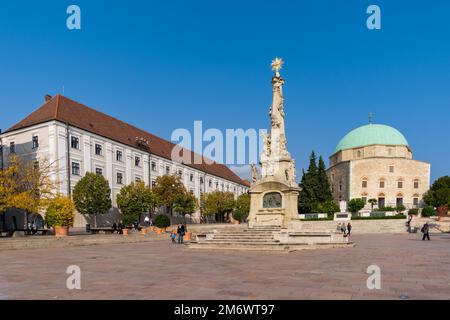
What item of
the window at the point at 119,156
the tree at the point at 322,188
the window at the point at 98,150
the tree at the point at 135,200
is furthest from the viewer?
the tree at the point at 322,188

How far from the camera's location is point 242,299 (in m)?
7.12

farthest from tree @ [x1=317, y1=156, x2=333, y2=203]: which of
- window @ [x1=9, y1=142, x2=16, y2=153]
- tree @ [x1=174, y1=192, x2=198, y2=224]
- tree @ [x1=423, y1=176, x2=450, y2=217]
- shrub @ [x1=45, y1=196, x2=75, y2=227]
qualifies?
window @ [x1=9, y1=142, x2=16, y2=153]

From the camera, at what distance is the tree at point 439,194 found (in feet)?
217

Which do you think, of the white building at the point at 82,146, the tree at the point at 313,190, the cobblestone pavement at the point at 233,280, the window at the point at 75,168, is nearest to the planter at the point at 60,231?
the white building at the point at 82,146

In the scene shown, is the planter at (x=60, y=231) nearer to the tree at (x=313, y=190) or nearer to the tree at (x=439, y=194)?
the tree at (x=313, y=190)

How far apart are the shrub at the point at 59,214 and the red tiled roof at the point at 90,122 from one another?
15969 millimetres

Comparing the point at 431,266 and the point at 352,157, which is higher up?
the point at 352,157

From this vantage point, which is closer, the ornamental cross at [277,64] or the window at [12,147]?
the ornamental cross at [277,64]

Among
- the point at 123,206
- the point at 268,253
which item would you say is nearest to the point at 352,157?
the point at 123,206

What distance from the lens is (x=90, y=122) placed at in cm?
4575

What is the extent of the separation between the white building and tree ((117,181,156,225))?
296 cm

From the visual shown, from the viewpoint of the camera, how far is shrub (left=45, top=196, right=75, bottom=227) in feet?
84.4
